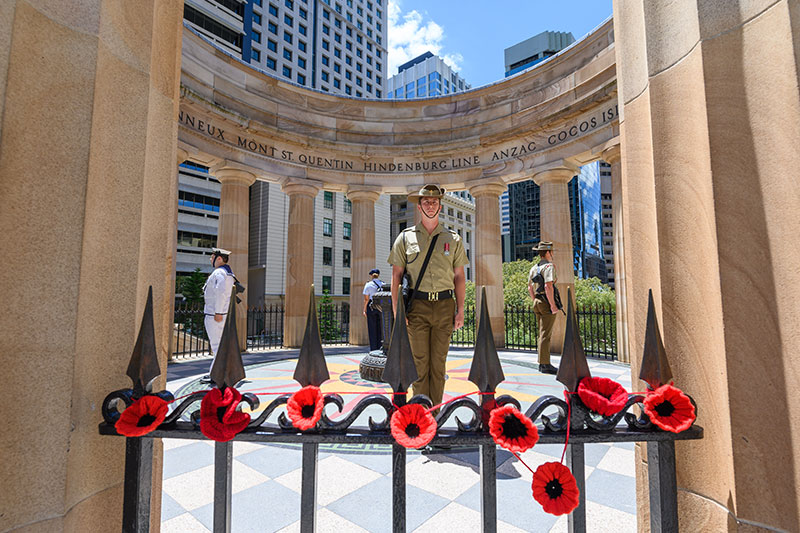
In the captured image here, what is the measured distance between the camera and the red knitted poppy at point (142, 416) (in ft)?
4.42

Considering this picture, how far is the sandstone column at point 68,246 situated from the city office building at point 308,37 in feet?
161

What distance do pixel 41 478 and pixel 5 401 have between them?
29 centimetres

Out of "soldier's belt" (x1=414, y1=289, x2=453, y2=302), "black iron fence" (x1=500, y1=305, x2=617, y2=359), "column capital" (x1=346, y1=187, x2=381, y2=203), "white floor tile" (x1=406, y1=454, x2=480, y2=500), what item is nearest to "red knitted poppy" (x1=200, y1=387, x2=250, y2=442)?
"white floor tile" (x1=406, y1=454, x2=480, y2=500)

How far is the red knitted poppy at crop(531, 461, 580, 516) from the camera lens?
51.2 inches

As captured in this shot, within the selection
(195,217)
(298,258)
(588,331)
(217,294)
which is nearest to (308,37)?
(195,217)

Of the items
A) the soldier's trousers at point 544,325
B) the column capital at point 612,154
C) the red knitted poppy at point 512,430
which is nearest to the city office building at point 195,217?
the column capital at point 612,154

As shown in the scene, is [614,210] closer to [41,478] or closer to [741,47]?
[741,47]

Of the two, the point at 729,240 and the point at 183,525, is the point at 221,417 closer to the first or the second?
the point at 183,525

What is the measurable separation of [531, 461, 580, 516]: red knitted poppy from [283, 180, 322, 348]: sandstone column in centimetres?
1266

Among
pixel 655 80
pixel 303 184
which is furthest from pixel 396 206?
pixel 655 80

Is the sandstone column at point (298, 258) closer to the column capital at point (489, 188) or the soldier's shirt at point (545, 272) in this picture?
the column capital at point (489, 188)

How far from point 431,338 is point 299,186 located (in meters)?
11.2

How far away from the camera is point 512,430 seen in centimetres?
132

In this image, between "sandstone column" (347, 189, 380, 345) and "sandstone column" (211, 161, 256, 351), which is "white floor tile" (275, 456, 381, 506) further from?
"sandstone column" (347, 189, 380, 345)
